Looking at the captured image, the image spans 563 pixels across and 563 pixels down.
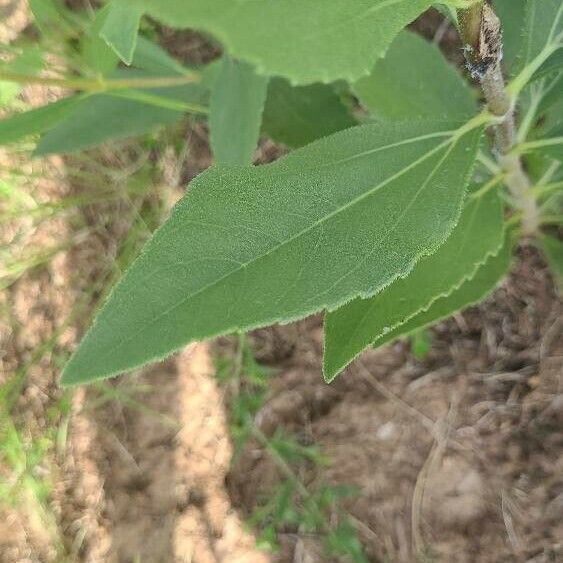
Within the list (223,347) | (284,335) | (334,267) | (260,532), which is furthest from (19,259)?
(334,267)

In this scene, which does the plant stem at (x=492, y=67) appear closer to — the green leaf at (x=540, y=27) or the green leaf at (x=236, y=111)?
the green leaf at (x=540, y=27)

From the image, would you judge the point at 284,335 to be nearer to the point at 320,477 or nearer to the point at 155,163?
the point at 320,477

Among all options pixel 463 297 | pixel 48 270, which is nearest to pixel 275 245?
pixel 463 297

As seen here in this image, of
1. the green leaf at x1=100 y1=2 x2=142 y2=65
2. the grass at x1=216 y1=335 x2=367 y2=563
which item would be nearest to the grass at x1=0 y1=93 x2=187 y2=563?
the grass at x1=216 y1=335 x2=367 y2=563

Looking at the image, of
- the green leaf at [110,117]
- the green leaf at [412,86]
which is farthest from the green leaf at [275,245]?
the green leaf at [110,117]

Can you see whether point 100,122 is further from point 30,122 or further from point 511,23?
point 511,23
